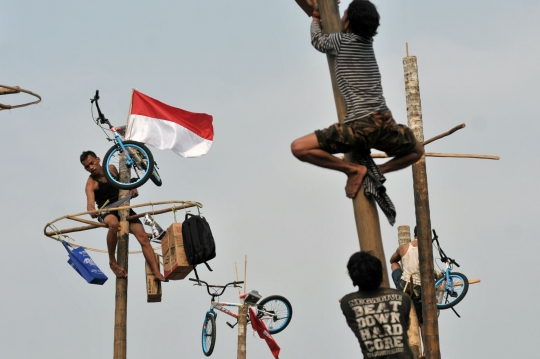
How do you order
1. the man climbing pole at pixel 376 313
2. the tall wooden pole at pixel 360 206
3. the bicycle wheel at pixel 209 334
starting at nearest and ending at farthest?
the man climbing pole at pixel 376 313 < the tall wooden pole at pixel 360 206 < the bicycle wheel at pixel 209 334

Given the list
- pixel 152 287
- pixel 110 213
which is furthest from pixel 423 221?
pixel 110 213

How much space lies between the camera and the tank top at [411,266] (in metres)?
16.5

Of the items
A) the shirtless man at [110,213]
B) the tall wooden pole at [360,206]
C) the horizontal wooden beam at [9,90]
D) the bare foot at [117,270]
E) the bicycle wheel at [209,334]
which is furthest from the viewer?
the bicycle wheel at [209,334]

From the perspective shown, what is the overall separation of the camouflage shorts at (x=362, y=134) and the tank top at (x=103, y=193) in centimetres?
958

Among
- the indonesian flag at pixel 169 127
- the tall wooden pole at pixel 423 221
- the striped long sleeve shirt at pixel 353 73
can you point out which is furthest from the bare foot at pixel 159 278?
the striped long sleeve shirt at pixel 353 73

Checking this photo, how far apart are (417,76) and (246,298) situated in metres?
6.05

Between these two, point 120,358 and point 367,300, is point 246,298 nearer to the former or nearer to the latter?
point 120,358

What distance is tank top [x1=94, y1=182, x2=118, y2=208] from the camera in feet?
54.0

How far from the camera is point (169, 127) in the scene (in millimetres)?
17953

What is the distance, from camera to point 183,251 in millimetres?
15797

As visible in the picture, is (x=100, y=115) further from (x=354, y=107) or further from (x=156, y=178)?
(x=354, y=107)

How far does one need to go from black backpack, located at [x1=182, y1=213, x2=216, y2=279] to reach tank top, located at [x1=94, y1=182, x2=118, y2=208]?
143 cm

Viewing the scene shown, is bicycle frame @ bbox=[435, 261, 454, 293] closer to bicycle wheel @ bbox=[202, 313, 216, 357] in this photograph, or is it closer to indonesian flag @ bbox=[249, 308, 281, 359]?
indonesian flag @ bbox=[249, 308, 281, 359]

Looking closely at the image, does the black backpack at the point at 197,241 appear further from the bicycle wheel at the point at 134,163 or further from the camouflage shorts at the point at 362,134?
the camouflage shorts at the point at 362,134
